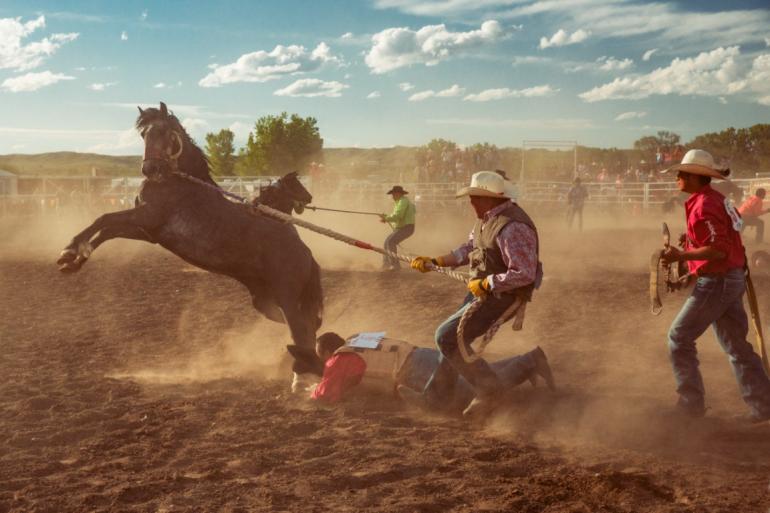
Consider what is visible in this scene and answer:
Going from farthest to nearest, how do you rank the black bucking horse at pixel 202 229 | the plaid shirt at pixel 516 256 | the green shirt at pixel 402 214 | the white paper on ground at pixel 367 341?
the green shirt at pixel 402 214 → the black bucking horse at pixel 202 229 → the white paper on ground at pixel 367 341 → the plaid shirt at pixel 516 256

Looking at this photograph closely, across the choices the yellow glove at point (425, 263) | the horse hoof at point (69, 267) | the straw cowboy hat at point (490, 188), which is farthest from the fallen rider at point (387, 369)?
the horse hoof at point (69, 267)

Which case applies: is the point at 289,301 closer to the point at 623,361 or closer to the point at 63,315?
the point at 623,361

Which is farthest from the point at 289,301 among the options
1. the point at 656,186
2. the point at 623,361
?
the point at 656,186

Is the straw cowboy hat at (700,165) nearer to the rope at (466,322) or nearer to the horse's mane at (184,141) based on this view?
the rope at (466,322)

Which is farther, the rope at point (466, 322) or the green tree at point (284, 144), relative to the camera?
the green tree at point (284, 144)

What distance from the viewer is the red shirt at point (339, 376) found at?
5742mm

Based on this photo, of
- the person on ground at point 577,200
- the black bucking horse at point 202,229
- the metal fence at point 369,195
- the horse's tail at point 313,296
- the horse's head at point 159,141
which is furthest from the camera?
the metal fence at point 369,195

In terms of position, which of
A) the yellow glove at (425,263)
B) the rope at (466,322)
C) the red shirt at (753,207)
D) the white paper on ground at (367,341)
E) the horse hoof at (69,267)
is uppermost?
the red shirt at (753,207)

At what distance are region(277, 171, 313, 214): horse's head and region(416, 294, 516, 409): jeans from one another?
108 inches

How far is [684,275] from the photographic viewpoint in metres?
5.11

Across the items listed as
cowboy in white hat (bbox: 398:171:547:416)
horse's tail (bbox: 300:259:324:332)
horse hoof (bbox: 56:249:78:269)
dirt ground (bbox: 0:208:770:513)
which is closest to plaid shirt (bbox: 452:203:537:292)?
cowboy in white hat (bbox: 398:171:547:416)

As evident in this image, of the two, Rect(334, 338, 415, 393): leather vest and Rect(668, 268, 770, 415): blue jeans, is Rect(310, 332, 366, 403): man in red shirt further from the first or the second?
Rect(668, 268, 770, 415): blue jeans

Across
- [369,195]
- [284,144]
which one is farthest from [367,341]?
[284,144]

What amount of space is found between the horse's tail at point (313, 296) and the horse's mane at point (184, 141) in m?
1.31
